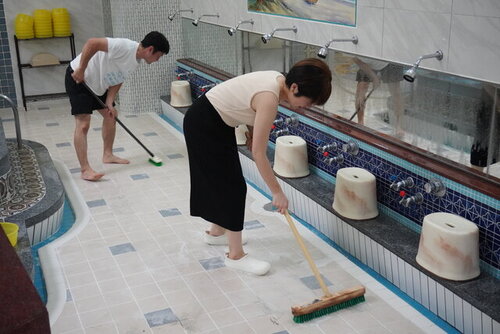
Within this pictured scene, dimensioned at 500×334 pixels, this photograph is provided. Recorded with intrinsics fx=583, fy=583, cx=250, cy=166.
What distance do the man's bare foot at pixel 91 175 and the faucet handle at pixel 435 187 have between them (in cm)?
302

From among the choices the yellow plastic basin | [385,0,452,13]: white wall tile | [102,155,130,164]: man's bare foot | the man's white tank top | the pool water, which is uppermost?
[385,0,452,13]: white wall tile

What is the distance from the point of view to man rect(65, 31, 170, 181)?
16.1ft

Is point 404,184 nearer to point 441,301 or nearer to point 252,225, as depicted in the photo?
point 441,301

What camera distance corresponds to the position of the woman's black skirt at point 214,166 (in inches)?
130

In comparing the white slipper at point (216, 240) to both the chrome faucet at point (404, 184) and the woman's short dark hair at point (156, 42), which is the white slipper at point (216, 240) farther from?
the woman's short dark hair at point (156, 42)

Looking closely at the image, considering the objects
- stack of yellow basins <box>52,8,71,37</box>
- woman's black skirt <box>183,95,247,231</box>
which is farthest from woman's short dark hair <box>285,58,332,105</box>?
stack of yellow basins <box>52,8,71,37</box>

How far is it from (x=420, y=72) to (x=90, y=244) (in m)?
2.43

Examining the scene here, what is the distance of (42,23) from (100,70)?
326 cm

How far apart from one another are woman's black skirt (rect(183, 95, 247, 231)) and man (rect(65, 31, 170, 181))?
1789mm

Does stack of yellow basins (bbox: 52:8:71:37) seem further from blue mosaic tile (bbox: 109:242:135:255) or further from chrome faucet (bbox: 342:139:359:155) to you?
chrome faucet (bbox: 342:139:359:155)

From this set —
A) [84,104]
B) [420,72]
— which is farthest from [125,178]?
[420,72]

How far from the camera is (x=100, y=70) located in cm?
510

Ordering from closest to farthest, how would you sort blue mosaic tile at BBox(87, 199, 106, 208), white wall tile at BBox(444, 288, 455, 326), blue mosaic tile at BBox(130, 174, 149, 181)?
white wall tile at BBox(444, 288, 455, 326), blue mosaic tile at BBox(87, 199, 106, 208), blue mosaic tile at BBox(130, 174, 149, 181)

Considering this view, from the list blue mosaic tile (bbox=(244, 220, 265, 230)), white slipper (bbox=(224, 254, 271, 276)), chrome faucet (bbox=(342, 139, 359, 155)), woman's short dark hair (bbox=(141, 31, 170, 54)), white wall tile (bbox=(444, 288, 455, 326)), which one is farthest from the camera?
woman's short dark hair (bbox=(141, 31, 170, 54))
